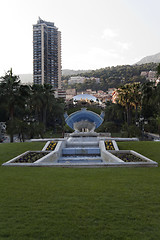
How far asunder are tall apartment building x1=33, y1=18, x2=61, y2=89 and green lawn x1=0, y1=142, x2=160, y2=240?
436 feet

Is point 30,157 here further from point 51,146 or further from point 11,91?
point 11,91

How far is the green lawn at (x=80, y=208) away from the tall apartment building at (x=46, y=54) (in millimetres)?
132819

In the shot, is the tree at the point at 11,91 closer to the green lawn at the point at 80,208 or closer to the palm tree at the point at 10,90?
the palm tree at the point at 10,90

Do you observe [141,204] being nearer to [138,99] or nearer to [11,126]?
[11,126]

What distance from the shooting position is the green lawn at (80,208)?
350cm

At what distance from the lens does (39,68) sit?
135 meters

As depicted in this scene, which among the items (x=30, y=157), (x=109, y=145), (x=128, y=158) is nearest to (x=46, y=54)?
(x=109, y=145)

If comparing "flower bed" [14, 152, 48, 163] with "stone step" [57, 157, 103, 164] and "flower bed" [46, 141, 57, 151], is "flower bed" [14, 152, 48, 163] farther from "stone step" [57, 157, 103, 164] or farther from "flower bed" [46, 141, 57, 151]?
"stone step" [57, 157, 103, 164]

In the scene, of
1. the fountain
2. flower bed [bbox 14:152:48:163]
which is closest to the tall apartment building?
the fountain

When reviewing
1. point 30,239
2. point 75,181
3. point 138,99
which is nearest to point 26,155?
point 75,181

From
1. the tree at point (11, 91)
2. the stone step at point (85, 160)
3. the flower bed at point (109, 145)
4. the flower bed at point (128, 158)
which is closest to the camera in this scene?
the flower bed at point (128, 158)

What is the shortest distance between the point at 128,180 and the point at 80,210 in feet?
9.97

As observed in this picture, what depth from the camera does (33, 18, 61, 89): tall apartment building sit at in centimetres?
13500

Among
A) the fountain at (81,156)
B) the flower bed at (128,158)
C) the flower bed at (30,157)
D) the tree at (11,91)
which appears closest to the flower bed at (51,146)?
the fountain at (81,156)
